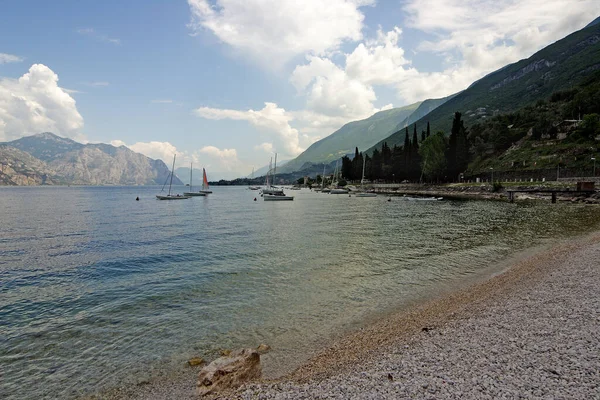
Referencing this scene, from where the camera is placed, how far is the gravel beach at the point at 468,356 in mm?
7082

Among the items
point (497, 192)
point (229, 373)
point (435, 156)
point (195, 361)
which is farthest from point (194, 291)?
A: point (435, 156)

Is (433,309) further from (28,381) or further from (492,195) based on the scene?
(492,195)

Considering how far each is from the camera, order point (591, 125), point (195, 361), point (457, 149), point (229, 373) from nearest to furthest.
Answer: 1. point (229, 373)
2. point (195, 361)
3. point (591, 125)
4. point (457, 149)

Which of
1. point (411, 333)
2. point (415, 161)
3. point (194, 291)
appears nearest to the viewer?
point (411, 333)

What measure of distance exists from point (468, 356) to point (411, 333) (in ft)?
9.38

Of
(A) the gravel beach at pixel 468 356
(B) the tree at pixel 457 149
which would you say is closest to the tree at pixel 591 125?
(B) the tree at pixel 457 149

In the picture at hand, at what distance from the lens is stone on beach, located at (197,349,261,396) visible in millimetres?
8516

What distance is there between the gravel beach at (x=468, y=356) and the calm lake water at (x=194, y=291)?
1701mm

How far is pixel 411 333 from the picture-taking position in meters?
11.4

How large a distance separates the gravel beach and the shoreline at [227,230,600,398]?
35 mm

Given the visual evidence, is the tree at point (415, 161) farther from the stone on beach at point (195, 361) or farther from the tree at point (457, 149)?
the stone on beach at point (195, 361)

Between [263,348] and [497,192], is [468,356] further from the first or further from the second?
[497,192]

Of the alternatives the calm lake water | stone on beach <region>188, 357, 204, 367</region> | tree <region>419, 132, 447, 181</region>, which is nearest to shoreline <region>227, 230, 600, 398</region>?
the calm lake water

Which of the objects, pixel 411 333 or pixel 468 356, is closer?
pixel 468 356
